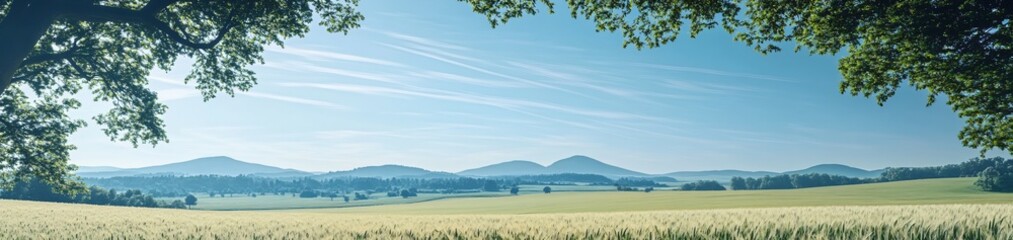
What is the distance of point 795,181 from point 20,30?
411ft

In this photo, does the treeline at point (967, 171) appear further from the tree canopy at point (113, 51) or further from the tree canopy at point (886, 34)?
the tree canopy at point (113, 51)

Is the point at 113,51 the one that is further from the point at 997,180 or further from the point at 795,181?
the point at 795,181

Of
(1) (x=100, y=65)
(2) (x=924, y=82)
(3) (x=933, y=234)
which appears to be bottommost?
(3) (x=933, y=234)

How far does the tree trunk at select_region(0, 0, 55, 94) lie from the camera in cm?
1309

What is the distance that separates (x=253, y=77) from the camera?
17.8m

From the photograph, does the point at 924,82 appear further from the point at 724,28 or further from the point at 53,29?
the point at 53,29

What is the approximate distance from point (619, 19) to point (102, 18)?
39.5ft

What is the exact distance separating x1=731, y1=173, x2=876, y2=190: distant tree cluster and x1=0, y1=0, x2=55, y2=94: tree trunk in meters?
121

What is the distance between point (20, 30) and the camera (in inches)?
520

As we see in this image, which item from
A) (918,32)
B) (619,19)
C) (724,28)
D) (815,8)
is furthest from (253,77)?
(918,32)

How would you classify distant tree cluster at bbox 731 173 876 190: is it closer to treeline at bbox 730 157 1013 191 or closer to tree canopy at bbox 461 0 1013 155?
treeline at bbox 730 157 1013 191

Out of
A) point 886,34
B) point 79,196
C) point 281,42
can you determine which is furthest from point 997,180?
point 79,196

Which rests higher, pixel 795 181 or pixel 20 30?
pixel 20 30

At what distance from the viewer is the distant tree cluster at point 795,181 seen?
11512 cm
